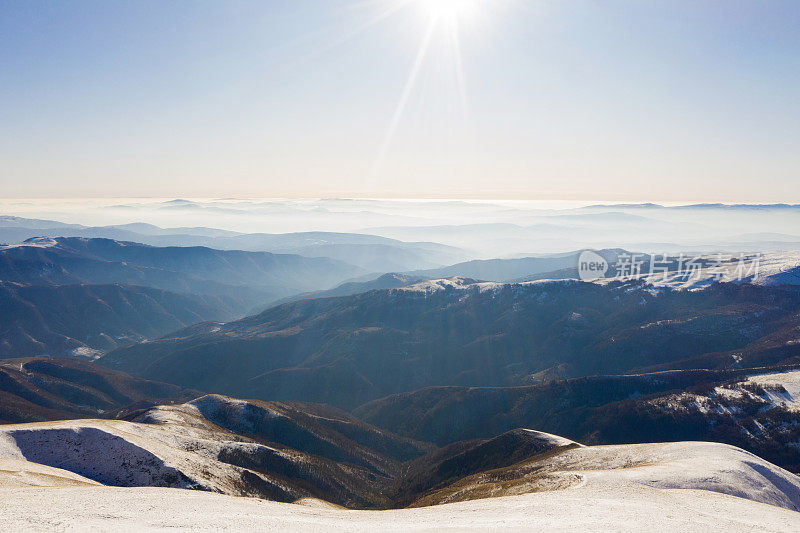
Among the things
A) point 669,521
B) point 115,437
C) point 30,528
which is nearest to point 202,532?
point 30,528

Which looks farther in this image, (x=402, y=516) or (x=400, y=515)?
(x=400, y=515)

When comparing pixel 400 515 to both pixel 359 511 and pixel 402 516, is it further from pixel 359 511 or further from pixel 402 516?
pixel 359 511

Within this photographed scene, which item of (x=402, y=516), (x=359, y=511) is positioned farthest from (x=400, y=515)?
(x=359, y=511)

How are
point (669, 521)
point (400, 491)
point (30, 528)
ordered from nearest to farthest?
point (30, 528)
point (669, 521)
point (400, 491)

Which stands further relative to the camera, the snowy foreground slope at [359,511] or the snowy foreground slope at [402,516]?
the snowy foreground slope at [359,511]

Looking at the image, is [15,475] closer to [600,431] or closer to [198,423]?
[198,423]

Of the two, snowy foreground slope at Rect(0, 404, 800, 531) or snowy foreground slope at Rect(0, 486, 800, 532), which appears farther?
snowy foreground slope at Rect(0, 404, 800, 531)

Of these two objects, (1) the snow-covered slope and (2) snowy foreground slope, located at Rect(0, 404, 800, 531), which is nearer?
(1) the snow-covered slope

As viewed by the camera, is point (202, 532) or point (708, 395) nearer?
point (202, 532)
